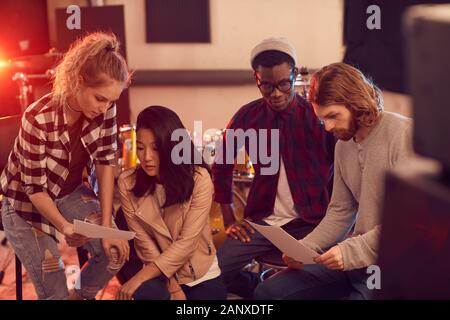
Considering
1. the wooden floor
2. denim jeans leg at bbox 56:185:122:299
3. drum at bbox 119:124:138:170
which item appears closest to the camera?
denim jeans leg at bbox 56:185:122:299

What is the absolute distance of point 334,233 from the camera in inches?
99.0

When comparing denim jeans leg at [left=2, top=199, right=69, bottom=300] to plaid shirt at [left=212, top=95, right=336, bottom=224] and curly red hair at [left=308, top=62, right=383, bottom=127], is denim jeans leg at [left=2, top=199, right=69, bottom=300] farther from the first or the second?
curly red hair at [left=308, top=62, right=383, bottom=127]

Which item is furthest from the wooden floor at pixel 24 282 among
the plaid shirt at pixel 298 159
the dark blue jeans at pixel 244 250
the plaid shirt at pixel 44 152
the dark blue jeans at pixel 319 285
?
the dark blue jeans at pixel 319 285

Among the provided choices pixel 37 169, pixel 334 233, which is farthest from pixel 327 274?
pixel 37 169

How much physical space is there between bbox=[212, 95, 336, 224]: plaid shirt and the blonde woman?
0.67 meters

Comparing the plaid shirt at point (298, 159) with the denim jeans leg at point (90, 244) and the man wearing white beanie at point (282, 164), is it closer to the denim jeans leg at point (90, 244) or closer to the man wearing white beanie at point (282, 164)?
the man wearing white beanie at point (282, 164)

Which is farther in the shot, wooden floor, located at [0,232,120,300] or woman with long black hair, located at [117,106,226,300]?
wooden floor, located at [0,232,120,300]

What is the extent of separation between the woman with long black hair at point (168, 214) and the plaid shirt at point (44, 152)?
0.19 metres

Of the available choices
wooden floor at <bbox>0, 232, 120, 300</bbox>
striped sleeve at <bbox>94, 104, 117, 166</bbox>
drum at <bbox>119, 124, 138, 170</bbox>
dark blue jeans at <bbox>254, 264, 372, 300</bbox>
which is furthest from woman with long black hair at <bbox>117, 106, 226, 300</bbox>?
drum at <bbox>119, 124, 138, 170</bbox>

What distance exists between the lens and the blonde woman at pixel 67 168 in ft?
7.78

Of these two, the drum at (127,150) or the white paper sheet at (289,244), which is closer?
the white paper sheet at (289,244)

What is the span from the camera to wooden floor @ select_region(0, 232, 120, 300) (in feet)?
10.9

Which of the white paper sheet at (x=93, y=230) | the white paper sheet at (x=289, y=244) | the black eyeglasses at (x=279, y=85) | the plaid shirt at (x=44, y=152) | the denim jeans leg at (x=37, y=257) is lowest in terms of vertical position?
the denim jeans leg at (x=37, y=257)
